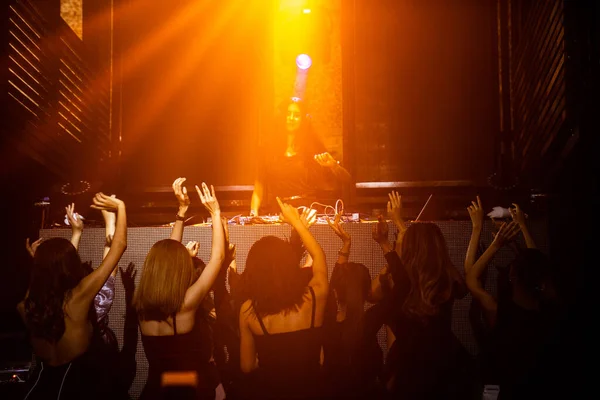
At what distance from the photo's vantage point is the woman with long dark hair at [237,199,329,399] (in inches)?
120

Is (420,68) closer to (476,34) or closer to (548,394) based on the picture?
(476,34)

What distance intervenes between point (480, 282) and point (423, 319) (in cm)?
68

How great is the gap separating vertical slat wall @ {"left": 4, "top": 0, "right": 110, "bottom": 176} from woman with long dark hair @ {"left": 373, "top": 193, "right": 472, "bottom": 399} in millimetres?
4184

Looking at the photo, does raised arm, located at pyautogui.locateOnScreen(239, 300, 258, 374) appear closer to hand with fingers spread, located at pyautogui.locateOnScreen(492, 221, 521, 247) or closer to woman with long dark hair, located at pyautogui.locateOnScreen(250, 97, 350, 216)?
hand with fingers spread, located at pyautogui.locateOnScreen(492, 221, 521, 247)

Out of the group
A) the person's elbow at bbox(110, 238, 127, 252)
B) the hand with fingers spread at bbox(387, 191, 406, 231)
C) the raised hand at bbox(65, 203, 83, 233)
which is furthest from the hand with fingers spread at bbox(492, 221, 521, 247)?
the raised hand at bbox(65, 203, 83, 233)

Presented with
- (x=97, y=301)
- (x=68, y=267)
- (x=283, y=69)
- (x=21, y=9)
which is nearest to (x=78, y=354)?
(x=68, y=267)

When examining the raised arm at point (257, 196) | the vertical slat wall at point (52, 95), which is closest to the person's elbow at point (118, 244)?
the raised arm at point (257, 196)

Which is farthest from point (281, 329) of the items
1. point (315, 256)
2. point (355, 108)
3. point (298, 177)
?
point (355, 108)

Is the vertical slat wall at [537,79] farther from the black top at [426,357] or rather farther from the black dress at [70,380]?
the black dress at [70,380]

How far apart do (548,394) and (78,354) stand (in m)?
3.12

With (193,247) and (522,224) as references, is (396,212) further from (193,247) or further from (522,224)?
(193,247)

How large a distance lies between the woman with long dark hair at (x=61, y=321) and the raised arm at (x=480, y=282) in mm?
2461

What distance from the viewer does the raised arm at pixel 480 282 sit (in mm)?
3701

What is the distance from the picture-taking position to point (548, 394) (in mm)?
3559
